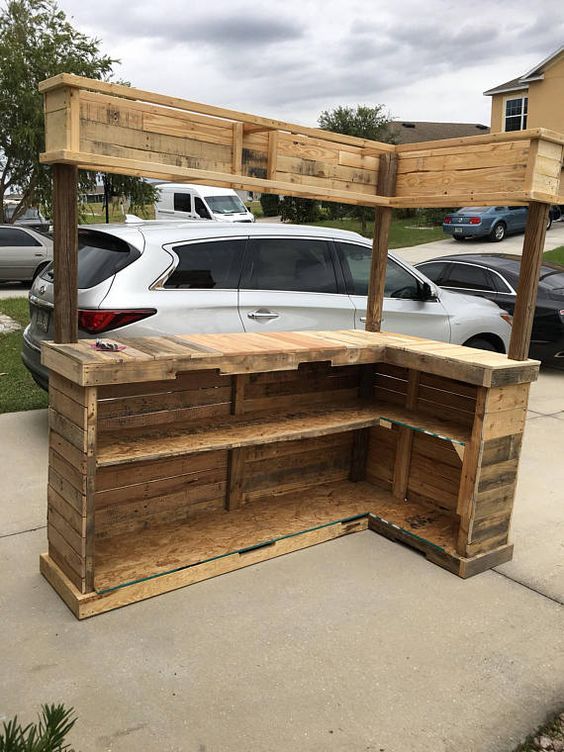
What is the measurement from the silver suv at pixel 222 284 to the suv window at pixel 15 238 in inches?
448

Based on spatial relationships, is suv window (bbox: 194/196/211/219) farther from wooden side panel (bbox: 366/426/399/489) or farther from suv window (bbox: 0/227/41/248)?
wooden side panel (bbox: 366/426/399/489)

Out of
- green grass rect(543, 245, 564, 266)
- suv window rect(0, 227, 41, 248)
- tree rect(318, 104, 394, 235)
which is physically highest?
tree rect(318, 104, 394, 235)

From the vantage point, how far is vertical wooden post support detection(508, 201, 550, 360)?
3840mm

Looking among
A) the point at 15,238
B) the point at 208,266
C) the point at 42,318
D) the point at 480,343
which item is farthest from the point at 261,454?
the point at 15,238

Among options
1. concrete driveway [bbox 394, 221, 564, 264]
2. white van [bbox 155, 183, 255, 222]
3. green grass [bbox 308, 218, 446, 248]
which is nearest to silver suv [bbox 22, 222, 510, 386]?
white van [bbox 155, 183, 255, 222]

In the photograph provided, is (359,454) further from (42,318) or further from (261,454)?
(42,318)

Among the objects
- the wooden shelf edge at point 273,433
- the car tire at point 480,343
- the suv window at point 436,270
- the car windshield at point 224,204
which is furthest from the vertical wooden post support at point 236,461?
the car windshield at point 224,204

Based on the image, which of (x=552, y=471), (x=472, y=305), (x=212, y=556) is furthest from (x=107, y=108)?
(x=472, y=305)

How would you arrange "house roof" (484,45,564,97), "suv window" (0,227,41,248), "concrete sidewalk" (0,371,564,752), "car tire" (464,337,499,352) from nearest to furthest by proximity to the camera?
"concrete sidewalk" (0,371,564,752) → "car tire" (464,337,499,352) → "suv window" (0,227,41,248) → "house roof" (484,45,564,97)

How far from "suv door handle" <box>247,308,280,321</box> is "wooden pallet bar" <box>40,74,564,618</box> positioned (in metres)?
0.91

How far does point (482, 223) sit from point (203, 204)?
31.3 ft

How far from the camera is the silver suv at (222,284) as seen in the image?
16.3ft

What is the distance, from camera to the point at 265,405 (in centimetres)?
452

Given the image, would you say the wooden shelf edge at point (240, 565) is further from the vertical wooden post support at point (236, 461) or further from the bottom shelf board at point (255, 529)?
the vertical wooden post support at point (236, 461)
